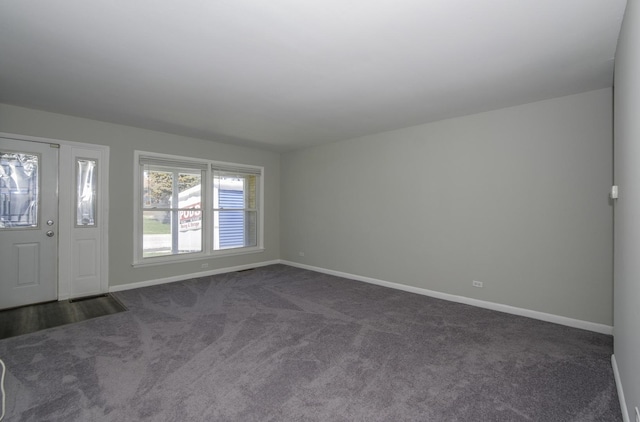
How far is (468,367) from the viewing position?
2.40 m

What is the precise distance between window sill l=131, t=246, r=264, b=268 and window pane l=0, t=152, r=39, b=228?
4.65 feet

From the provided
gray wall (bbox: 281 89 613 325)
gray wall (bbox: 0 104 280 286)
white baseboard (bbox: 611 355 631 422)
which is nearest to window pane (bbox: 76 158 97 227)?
gray wall (bbox: 0 104 280 286)

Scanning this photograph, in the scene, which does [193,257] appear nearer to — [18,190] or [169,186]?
[169,186]

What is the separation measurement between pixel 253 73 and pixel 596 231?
3733mm

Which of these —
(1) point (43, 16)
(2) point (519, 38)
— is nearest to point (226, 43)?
(1) point (43, 16)

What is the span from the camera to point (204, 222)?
216 inches

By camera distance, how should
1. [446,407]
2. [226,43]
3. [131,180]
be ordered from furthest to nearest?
[131,180], [226,43], [446,407]

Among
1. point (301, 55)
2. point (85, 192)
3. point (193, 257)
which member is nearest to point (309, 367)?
point (301, 55)

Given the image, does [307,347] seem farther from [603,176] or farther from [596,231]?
[603,176]

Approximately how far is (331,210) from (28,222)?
4.32 meters

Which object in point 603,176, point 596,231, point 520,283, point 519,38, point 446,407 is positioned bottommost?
point 446,407

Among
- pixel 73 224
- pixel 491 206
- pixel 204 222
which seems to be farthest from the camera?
pixel 204 222

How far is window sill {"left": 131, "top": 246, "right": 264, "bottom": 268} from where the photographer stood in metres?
4.81

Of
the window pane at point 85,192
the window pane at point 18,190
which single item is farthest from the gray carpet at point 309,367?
the window pane at point 18,190
